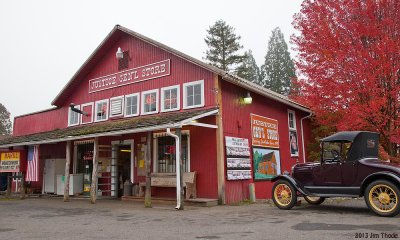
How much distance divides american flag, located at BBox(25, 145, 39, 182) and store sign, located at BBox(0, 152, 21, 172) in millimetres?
629

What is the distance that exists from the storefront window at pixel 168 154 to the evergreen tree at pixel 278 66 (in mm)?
38529

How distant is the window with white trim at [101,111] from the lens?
665 inches

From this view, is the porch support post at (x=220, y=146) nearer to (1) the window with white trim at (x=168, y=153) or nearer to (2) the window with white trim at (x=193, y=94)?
(2) the window with white trim at (x=193, y=94)

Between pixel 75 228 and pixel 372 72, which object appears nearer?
pixel 75 228

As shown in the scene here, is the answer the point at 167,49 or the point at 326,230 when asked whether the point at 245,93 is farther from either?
the point at 326,230

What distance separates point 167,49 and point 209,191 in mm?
6168

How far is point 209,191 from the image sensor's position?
12328 millimetres

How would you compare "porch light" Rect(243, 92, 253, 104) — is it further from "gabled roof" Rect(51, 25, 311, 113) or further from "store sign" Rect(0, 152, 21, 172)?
"store sign" Rect(0, 152, 21, 172)

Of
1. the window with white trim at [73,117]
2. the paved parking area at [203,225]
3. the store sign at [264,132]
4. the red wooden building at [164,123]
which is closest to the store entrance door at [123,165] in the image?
the red wooden building at [164,123]

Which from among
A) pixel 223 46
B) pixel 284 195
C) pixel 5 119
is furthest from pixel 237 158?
pixel 5 119

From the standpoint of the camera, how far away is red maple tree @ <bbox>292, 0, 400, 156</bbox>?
41.4 ft

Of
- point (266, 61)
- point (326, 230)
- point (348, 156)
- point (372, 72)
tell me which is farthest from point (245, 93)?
point (266, 61)

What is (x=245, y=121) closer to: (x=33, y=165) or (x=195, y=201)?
(x=195, y=201)

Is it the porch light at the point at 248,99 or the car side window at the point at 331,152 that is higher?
the porch light at the point at 248,99
